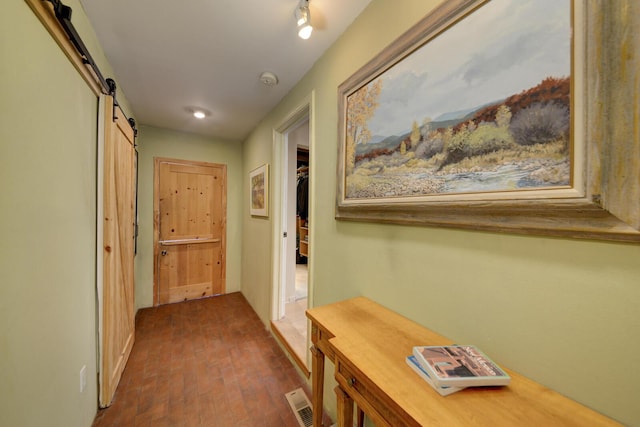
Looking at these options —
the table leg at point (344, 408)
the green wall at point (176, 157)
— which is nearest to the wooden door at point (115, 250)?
the green wall at point (176, 157)

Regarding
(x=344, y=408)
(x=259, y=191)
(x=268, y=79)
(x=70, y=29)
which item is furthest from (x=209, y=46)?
(x=344, y=408)

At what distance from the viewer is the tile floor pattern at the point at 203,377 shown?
1.45m

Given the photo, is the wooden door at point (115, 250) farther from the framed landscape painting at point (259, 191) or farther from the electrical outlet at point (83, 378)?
the framed landscape painting at point (259, 191)

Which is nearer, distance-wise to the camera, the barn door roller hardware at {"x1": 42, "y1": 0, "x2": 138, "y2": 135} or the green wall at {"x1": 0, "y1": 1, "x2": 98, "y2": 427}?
the green wall at {"x1": 0, "y1": 1, "x2": 98, "y2": 427}

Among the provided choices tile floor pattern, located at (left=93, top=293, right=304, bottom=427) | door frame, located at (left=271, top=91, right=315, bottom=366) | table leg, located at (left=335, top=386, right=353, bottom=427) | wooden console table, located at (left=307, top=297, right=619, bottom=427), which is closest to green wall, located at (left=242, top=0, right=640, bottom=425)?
wooden console table, located at (left=307, top=297, right=619, bottom=427)

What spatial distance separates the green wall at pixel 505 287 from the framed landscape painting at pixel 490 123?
73mm

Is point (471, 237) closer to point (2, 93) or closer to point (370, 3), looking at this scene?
point (370, 3)

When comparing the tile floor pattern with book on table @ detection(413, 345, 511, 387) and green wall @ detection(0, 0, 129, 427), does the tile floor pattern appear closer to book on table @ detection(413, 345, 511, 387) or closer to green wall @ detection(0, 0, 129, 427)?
green wall @ detection(0, 0, 129, 427)

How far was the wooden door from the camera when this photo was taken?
1456 millimetres

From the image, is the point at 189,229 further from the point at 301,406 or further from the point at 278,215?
the point at 301,406

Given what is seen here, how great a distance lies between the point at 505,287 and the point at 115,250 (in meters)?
2.34

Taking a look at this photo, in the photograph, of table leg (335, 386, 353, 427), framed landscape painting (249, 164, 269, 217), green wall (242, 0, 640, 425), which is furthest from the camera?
framed landscape painting (249, 164, 269, 217)

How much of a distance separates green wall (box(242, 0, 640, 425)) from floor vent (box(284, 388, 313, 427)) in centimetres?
17

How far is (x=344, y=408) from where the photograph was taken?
0.84 m
